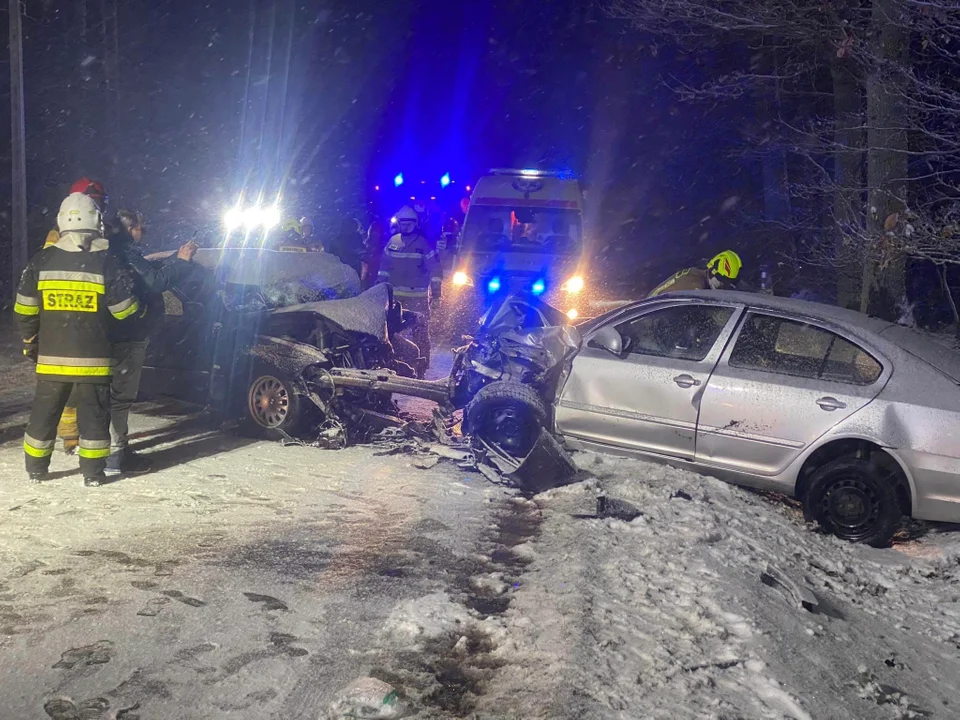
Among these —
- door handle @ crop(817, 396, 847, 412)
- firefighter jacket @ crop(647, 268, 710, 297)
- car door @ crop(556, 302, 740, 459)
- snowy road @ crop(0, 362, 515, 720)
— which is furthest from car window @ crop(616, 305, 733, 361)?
firefighter jacket @ crop(647, 268, 710, 297)

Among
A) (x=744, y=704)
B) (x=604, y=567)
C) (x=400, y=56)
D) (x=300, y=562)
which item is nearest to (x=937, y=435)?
(x=604, y=567)

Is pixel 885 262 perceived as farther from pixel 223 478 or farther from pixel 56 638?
pixel 56 638

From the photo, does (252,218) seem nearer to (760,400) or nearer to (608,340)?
(608,340)

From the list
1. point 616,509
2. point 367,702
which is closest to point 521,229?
point 616,509

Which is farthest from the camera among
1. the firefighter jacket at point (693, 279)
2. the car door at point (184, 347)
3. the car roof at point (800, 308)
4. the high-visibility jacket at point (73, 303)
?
the firefighter jacket at point (693, 279)

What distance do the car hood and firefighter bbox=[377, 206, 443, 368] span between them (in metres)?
6.67

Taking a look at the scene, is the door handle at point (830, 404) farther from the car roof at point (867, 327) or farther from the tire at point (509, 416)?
the tire at point (509, 416)

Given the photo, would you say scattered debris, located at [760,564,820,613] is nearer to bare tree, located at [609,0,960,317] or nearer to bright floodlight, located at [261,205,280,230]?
bare tree, located at [609,0,960,317]

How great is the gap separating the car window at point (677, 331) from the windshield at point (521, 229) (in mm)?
6297

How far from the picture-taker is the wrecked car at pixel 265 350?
7.25 m

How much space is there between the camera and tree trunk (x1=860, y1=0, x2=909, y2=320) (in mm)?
9430

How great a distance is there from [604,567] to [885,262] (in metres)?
6.81

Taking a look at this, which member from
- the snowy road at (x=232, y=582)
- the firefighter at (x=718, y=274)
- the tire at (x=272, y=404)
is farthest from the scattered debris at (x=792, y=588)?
the tire at (x=272, y=404)

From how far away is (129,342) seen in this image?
242 inches
